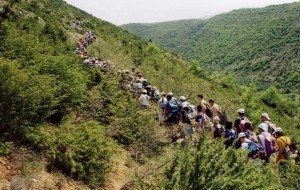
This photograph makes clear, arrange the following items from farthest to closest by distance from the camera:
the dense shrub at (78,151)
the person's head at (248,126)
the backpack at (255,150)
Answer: the person's head at (248,126) < the backpack at (255,150) < the dense shrub at (78,151)

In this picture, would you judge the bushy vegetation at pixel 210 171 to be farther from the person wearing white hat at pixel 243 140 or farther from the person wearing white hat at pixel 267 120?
the person wearing white hat at pixel 267 120

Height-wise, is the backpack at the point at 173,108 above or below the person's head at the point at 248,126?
below

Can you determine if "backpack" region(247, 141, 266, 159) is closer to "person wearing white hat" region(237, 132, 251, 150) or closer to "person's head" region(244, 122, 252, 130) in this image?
"person wearing white hat" region(237, 132, 251, 150)

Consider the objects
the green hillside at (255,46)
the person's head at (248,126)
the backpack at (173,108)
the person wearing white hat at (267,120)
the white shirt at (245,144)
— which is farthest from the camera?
the green hillside at (255,46)

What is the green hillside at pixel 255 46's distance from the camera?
90.9 m

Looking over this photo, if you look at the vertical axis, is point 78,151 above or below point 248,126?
below

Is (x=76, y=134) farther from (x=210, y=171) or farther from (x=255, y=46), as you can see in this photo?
(x=255, y=46)

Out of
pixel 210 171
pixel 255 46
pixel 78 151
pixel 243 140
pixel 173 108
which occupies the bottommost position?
pixel 255 46

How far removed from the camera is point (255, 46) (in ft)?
359

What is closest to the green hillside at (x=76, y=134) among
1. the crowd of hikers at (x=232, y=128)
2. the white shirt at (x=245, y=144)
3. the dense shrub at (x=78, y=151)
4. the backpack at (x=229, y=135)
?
the dense shrub at (x=78, y=151)

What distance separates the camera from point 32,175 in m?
6.66

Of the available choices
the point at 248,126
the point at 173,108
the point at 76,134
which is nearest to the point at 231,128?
the point at 248,126

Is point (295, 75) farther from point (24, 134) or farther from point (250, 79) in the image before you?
point (24, 134)

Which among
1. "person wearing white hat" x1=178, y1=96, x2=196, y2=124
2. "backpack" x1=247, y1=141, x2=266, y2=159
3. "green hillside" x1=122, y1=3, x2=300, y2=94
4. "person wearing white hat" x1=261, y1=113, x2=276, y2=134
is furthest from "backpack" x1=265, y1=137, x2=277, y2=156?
"green hillside" x1=122, y1=3, x2=300, y2=94
